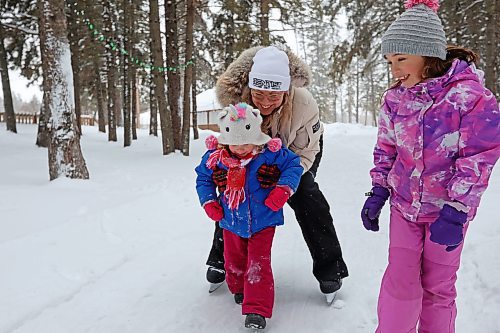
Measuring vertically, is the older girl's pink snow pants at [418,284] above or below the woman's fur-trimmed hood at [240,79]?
below

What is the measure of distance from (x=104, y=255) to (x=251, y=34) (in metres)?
12.9

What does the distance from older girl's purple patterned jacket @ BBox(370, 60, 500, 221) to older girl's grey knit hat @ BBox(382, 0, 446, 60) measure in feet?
0.48

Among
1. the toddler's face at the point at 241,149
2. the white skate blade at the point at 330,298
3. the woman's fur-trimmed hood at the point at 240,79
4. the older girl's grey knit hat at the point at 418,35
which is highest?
the older girl's grey knit hat at the point at 418,35

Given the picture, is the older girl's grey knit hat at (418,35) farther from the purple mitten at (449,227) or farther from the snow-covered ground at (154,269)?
the snow-covered ground at (154,269)

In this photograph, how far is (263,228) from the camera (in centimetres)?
309

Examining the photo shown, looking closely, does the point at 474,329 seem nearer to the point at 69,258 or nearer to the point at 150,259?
the point at 150,259

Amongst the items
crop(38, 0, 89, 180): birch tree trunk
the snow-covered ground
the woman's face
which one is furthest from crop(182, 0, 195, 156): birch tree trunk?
the woman's face

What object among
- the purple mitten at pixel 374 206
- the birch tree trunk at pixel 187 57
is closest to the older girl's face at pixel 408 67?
the purple mitten at pixel 374 206

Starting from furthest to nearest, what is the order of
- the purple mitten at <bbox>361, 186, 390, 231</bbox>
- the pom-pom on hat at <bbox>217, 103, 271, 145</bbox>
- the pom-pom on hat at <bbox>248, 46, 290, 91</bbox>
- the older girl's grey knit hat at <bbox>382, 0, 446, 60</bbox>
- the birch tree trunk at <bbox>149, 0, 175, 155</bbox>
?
1. the birch tree trunk at <bbox>149, 0, 175, 155</bbox>
2. the pom-pom on hat at <bbox>248, 46, 290, 91</bbox>
3. the pom-pom on hat at <bbox>217, 103, 271, 145</bbox>
4. the purple mitten at <bbox>361, 186, 390, 231</bbox>
5. the older girl's grey knit hat at <bbox>382, 0, 446, 60</bbox>

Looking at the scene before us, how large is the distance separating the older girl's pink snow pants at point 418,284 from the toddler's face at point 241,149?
1.08 metres

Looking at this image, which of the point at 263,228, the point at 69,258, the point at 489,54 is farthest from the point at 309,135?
the point at 489,54

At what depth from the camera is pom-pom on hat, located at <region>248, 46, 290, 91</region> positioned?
321 centimetres

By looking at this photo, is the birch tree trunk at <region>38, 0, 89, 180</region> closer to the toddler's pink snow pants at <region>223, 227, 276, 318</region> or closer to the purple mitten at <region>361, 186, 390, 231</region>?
the toddler's pink snow pants at <region>223, 227, 276, 318</region>

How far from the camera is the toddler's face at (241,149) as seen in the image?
9.93ft
